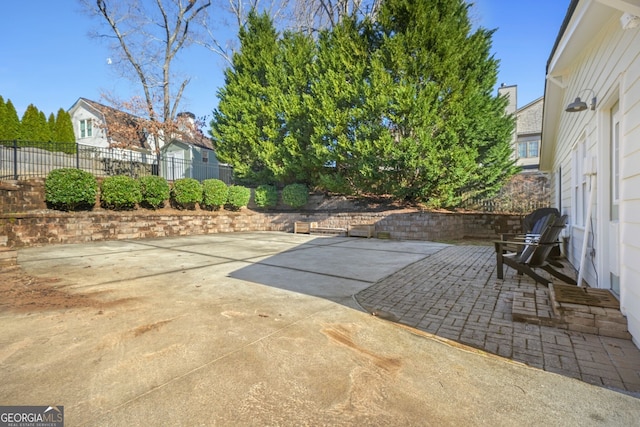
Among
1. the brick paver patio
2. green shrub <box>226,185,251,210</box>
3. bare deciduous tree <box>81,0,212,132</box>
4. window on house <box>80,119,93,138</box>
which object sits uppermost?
bare deciduous tree <box>81,0,212,132</box>

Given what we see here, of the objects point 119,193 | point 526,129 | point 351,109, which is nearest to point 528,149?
point 526,129

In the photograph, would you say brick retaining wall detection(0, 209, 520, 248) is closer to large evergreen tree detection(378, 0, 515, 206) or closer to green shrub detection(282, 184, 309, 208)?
green shrub detection(282, 184, 309, 208)

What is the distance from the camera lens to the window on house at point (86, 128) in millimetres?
23266

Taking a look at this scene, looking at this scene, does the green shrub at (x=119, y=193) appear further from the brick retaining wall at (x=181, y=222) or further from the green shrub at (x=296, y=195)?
the green shrub at (x=296, y=195)

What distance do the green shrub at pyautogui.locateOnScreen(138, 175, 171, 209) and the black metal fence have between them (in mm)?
2674

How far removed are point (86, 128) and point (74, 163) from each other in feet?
43.3

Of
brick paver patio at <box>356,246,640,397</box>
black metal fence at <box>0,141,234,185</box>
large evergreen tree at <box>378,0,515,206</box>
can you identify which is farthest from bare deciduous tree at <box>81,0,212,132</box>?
brick paver patio at <box>356,246,640,397</box>

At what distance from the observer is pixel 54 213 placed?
8.71 m

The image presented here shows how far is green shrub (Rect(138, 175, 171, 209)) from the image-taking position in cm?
1077

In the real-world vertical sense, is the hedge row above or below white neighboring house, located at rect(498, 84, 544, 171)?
below

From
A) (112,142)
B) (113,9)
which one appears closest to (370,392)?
(112,142)

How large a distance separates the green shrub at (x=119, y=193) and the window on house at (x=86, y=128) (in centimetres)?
1795

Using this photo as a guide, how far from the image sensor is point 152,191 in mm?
10828

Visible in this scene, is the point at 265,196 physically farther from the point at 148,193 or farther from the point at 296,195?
the point at 148,193
